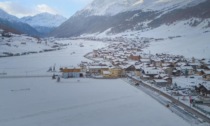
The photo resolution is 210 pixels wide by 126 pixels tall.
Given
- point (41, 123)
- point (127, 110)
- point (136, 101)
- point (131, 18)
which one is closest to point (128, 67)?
point (136, 101)

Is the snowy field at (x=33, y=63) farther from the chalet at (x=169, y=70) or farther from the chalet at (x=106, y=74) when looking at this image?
the chalet at (x=169, y=70)

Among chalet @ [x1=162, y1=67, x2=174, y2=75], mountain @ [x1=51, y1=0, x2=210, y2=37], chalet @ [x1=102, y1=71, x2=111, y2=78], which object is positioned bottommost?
chalet @ [x1=102, y1=71, x2=111, y2=78]

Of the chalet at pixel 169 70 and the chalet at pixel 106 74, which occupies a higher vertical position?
the chalet at pixel 169 70

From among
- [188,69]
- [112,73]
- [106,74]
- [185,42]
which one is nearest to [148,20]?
[185,42]

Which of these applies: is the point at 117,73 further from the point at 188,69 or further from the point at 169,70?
the point at 188,69

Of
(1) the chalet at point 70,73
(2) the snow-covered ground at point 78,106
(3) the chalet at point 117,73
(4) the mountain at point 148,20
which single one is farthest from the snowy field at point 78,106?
(4) the mountain at point 148,20

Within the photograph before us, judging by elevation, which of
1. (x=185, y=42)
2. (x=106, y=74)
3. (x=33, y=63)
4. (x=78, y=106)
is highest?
(x=185, y=42)

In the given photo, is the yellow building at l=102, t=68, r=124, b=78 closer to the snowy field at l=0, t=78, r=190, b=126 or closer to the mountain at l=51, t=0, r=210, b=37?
the snowy field at l=0, t=78, r=190, b=126

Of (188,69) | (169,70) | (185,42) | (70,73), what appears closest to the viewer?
(70,73)

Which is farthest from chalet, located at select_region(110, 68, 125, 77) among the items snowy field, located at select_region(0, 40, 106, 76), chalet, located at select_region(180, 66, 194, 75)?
snowy field, located at select_region(0, 40, 106, 76)
